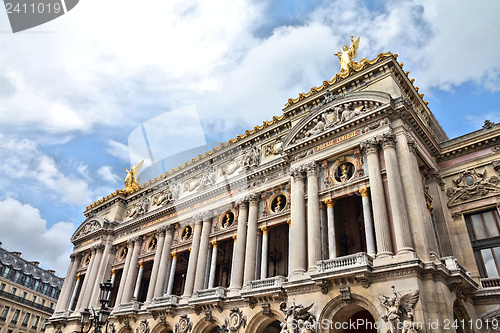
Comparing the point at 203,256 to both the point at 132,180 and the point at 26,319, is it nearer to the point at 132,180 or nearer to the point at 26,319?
the point at 132,180

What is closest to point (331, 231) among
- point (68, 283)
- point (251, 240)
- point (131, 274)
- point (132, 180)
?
point (251, 240)

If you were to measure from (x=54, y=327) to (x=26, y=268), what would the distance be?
1336 inches

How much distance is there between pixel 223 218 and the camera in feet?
101

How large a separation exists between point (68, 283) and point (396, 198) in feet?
117

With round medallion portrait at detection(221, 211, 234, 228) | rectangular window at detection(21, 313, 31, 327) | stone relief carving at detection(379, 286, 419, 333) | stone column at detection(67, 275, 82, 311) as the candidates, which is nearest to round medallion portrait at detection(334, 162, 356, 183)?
stone relief carving at detection(379, 286, 419, 333)

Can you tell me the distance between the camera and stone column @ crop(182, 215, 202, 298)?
2859cm

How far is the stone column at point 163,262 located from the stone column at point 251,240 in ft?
29.6

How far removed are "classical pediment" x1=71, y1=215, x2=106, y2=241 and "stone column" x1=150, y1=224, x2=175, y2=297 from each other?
34.2 feet

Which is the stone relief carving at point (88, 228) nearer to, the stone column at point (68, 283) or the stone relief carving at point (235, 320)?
the stone column at point (68, 283)

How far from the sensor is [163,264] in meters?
32.0

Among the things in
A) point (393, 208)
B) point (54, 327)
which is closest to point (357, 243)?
point (393, 208)

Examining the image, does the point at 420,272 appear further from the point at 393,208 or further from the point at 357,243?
the point at 357,243

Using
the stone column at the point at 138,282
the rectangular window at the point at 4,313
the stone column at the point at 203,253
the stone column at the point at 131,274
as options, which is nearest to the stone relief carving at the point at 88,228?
the stone column at the point at 131,274

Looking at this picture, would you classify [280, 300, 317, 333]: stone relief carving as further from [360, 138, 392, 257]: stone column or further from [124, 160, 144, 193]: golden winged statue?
[124, 160, 144, 193]: golden winged statue
